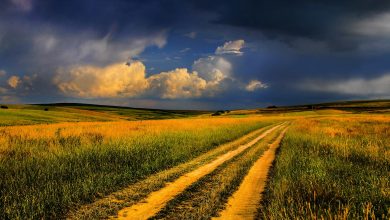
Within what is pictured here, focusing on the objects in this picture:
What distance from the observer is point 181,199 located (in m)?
8.08

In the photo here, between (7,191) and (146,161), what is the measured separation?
19.0 ft

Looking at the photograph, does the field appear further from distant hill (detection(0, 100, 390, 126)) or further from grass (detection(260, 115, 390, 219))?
distant hill (detection(0, 100, 390, 126))

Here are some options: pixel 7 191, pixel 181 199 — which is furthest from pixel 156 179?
pixel 7 191

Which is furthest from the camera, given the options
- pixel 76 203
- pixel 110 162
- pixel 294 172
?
pixel 110 162

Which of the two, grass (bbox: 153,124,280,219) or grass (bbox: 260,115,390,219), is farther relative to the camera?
grass (bbox: 153,124,280,219)

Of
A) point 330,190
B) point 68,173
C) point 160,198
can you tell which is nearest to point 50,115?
point 68,173

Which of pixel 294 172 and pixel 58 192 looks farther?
pixel 294 172

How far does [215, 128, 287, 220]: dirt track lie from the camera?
706cm

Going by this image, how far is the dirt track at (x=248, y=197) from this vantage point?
23.2 feet

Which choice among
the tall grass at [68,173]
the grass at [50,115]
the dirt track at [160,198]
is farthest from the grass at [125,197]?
the grass at [50,115]

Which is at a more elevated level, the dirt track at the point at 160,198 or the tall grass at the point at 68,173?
the tall grass at the point at 68,173

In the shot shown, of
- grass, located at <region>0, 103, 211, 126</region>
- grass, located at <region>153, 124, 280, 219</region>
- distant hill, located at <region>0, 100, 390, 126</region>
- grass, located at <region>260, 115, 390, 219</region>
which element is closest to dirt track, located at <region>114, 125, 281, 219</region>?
grass, located at <region>153, 124, 280, 219</region>

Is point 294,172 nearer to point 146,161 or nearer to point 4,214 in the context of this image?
point 146,161

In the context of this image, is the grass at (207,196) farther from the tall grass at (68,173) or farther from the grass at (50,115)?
the grass at (50,115)
